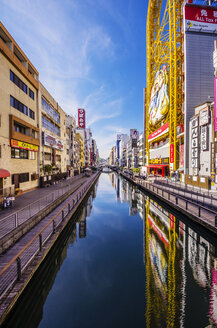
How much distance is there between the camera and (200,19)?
1499 inches

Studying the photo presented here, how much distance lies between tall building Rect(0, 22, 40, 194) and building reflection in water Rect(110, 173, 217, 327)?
15999mm

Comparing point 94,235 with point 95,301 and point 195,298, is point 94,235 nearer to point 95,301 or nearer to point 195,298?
point 95,301

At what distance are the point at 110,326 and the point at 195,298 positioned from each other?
425cm

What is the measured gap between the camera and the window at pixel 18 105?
2088 cm

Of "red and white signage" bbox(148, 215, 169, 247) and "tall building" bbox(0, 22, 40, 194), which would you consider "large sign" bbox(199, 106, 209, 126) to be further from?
"tall building" bbox(0, 22, 40, 194)

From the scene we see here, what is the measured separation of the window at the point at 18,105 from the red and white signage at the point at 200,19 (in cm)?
4262

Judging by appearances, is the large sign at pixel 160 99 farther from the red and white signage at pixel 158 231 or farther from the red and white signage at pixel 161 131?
the red and white signage at pixel 158 231

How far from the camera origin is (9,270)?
7078 millimetres

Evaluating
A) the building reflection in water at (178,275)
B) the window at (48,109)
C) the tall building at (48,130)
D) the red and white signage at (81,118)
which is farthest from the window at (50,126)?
the red and white signage at (81,118)

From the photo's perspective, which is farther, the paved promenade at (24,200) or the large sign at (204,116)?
the large sign at (204,116)

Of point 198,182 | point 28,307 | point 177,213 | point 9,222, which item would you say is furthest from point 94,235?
point 198,182

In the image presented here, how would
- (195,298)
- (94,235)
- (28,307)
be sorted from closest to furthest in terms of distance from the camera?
(28,307)
(195,298)
(94,235)

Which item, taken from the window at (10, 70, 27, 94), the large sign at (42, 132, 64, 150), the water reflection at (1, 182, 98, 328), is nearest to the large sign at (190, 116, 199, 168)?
the water reflection at (1, 182, 98, 328)

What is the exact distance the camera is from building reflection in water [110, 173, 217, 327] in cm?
655
